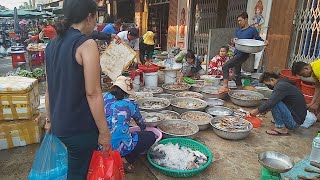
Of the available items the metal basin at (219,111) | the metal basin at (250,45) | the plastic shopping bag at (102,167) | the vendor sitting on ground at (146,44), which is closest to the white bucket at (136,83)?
the metal basin at (219,111)

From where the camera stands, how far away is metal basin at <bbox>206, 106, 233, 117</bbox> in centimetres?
443

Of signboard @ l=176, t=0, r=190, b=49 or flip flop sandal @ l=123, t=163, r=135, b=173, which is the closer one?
flip flop sandal @ l=123, t=163, r=135, b=173

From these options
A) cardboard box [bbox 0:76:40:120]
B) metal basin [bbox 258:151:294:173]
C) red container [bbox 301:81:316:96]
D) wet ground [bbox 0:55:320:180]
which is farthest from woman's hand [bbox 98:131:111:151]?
red container [bbox 301:81:316:96]

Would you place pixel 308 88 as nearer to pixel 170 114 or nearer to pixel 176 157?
pixel 170 114

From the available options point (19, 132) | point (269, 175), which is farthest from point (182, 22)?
point (269, 175)

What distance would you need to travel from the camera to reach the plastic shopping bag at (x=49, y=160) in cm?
204

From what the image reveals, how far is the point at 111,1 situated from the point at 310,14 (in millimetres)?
14446

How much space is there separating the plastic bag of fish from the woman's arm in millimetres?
1445

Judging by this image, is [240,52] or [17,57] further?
[17,57]

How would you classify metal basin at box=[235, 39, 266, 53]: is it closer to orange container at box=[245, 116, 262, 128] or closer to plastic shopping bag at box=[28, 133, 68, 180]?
orange container at box=[245, 116, 262, 128]

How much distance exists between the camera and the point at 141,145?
2803mm

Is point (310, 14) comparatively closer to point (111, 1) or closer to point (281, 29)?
point (281, 29)

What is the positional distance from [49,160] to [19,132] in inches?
61.3

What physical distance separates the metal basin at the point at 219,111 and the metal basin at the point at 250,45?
1419 mm
